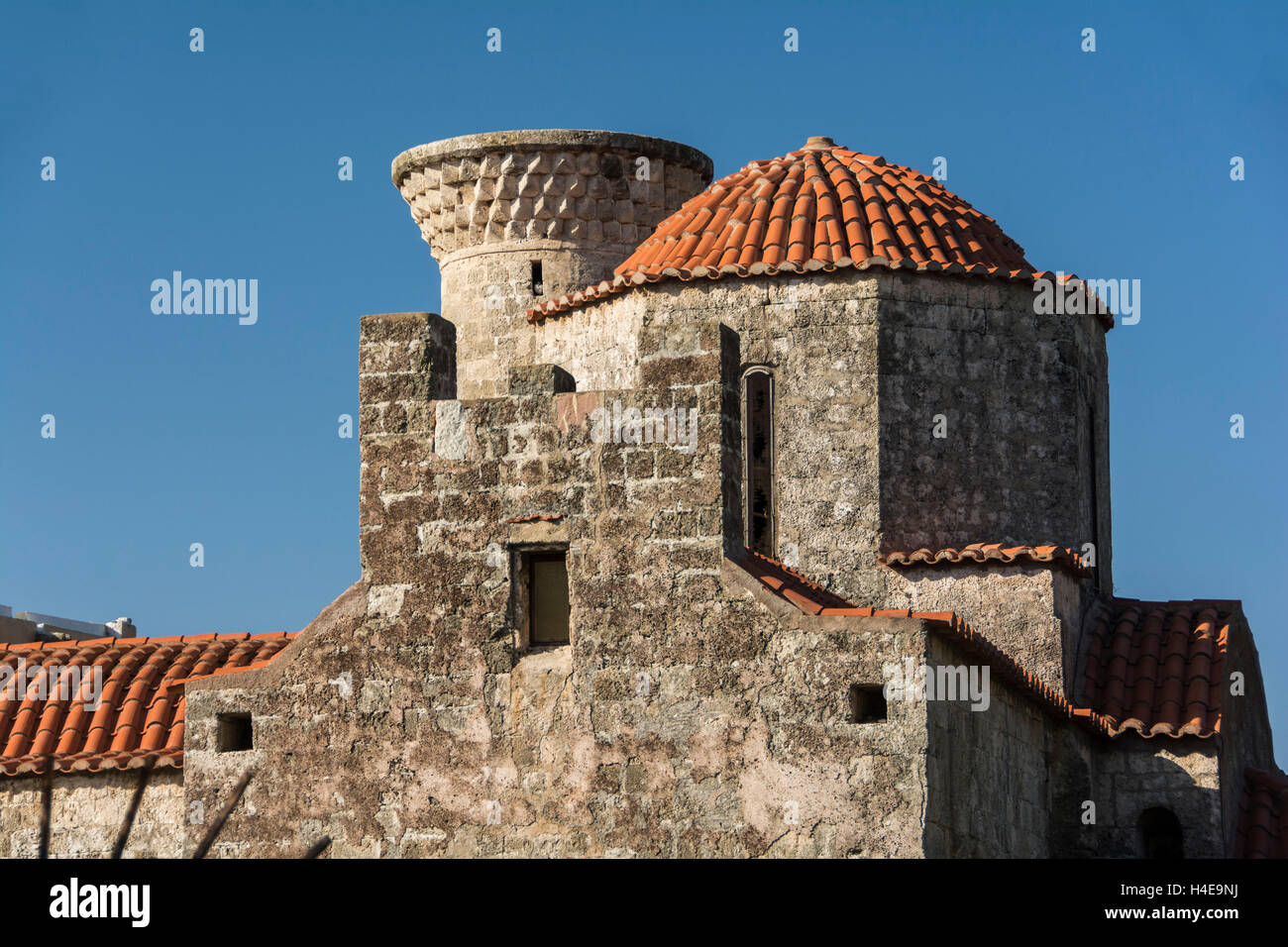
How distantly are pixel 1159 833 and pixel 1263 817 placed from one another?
1114 millimetres

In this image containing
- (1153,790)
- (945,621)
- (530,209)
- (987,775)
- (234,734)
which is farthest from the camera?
(530,209)

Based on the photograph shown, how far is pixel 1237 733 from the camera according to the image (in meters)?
18.0

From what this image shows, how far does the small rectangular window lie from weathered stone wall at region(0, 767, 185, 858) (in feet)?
10.3

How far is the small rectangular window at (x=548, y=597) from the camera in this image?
13.1m

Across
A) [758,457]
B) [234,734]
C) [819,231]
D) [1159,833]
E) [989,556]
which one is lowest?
[1159,833]

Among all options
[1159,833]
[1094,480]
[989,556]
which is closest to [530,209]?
[1094,480]

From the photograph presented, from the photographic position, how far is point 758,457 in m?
17.7

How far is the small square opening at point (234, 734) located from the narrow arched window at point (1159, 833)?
7360 mm

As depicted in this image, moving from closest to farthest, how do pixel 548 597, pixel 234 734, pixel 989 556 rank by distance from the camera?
pixel 548 597
pixel 234 734
pixel 989 556

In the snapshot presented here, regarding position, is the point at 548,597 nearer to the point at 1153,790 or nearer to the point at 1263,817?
the point at 1153,790

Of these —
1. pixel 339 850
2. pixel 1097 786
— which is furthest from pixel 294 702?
pixel 1097 786

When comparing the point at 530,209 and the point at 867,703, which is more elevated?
the point at 530,209
